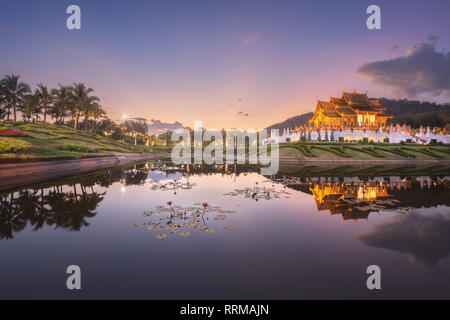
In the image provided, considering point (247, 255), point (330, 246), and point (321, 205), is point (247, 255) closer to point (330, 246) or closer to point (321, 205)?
point (330, 246)

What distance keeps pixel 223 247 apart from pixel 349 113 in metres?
74.0

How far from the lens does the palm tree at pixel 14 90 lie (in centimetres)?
6906

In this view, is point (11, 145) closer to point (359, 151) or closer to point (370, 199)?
point (370, 199)

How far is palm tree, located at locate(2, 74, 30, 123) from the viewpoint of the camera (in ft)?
227

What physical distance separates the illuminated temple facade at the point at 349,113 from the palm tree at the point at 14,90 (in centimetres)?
9212

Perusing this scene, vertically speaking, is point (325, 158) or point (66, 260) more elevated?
point (325, 158)

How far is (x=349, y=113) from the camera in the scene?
68.3 metres

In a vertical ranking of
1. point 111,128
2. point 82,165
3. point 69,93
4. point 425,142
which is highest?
point 69,93

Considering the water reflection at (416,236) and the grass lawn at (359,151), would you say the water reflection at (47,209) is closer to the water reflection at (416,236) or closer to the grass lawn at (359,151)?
the water reflection at (416,236)

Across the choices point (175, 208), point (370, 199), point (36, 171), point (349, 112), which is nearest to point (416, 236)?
point (370, 199)

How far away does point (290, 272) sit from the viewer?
5.55 meters

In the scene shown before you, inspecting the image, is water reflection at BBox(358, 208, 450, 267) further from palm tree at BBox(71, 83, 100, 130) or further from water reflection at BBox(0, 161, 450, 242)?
palm tree at BBox(71, 83, 100, 130)
